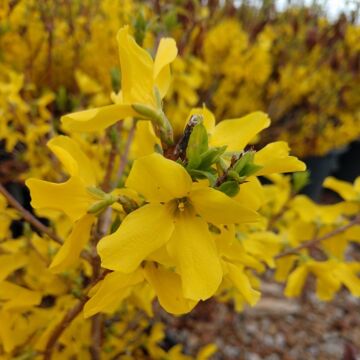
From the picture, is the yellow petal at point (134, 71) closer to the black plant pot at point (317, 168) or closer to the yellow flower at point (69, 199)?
the yellow flower at point (69, 199)

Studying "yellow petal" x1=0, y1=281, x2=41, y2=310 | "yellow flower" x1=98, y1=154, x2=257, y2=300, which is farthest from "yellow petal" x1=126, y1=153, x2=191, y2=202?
"yellow petal" x1=0, y1=281, x2=41, y2=310

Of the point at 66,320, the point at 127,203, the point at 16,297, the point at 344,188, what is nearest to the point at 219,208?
the point at 127,203

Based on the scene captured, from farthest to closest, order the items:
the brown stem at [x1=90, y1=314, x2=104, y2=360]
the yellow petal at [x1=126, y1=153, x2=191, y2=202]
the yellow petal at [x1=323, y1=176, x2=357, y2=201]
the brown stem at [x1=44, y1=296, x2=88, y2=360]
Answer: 1. the yellow petal at [x1=323, y1=176, x2=357, y2=201]
2. the brown stem at [x1=90, y1=314, x2=104, y2=360]
3. the brown stem at [x1=44, y1=296, x2=88, y2=360]
4. the yellow petal at [x1=126, y1=153, x2=191, y2=202]

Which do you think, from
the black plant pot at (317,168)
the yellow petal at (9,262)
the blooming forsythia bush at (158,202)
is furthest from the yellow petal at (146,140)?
the black plant pot at (317,168)

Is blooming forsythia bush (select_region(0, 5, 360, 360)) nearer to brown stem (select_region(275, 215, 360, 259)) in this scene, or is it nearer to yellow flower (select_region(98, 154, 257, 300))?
yellow flower (select_region(98, 154, 257, 300))

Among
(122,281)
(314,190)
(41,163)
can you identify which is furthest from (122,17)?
(314,190)

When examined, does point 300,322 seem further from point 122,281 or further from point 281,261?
point 122,281
